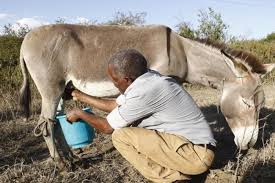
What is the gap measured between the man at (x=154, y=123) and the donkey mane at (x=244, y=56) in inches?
82.1

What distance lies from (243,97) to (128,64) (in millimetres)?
2503

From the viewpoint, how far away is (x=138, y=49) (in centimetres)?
502

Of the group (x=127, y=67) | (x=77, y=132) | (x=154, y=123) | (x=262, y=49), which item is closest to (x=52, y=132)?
(x=77, y=132)

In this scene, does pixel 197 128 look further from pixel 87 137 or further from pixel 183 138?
pixel 87 137

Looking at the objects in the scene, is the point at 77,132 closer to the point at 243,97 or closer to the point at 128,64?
the point at 128,64

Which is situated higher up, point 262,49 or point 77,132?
point 77,132

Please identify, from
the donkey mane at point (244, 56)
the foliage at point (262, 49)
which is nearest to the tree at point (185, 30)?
the foliage at point (262, 49)

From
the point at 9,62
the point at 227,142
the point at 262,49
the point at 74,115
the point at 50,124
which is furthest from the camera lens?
the point at 262,49

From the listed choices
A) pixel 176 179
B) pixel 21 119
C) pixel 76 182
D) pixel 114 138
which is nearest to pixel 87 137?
pixel 76 182

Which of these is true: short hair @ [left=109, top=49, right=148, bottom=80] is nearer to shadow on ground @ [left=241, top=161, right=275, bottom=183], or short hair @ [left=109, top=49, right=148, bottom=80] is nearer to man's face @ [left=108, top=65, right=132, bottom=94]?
man's face @ [left=108, top=65, right=132, bottom=94]

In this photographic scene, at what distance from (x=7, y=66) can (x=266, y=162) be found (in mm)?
6824

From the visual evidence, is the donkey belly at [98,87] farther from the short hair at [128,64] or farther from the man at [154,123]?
the short hair at [128,64]

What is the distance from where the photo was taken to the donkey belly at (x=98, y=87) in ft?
16.4

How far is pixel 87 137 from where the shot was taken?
14.7 ft
